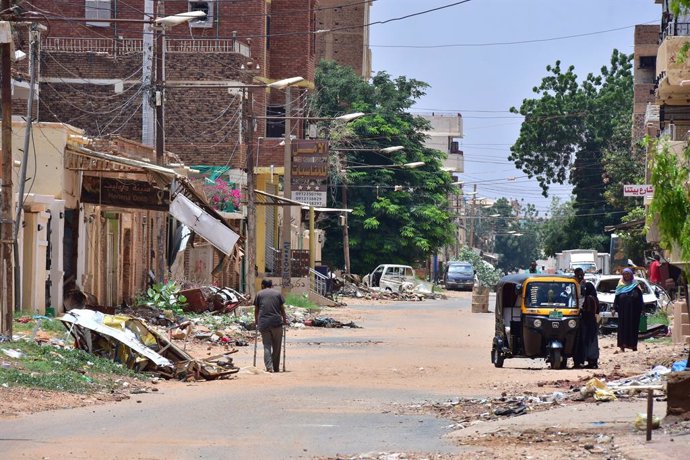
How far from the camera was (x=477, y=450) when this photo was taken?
12.9 metres

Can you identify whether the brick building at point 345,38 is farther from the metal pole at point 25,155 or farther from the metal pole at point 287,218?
the metal pole at point 25,155

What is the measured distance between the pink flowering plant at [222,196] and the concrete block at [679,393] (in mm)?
37816

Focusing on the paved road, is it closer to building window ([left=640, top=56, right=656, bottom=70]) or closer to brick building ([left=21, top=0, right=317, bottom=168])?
brick building ([left=21, top=0, right=317, bottom=168])

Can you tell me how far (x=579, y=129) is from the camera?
8475 cm

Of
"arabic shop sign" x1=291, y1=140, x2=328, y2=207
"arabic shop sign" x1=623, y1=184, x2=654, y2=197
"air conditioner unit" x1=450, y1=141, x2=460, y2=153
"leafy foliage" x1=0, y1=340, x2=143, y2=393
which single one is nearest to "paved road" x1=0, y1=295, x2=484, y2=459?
"leafy foliage" x1=0, y1=340, x2=143, y2=393

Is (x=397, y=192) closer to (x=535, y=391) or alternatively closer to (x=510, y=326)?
(x=510, y=326)

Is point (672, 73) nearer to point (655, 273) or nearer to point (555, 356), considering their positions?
point (555, 356)

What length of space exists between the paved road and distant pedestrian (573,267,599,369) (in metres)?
1.91

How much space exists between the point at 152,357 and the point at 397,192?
58335mm

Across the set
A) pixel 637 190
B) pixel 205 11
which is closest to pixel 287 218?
pixel 205 11

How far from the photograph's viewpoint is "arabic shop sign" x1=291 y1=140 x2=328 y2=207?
4841 cm

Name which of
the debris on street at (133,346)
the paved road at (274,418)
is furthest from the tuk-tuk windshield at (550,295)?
the debris on street at (133,346)

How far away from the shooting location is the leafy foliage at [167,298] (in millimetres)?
37062

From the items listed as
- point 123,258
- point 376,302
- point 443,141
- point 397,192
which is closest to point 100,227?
point 123,258
